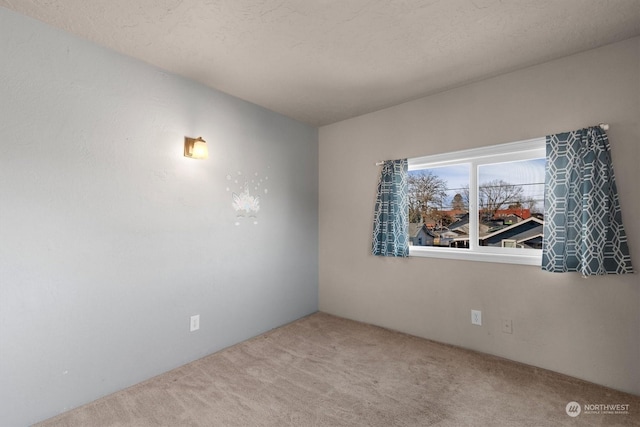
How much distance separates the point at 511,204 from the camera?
261cm

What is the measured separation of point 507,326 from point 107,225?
10.6 ft

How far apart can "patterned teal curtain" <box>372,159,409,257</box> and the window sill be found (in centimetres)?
17

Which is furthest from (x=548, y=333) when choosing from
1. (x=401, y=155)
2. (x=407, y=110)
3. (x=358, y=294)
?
(x=407, y=110)

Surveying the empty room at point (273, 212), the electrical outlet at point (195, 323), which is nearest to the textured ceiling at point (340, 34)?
the empty room at point (273, 212)

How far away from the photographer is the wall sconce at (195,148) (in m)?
2.45

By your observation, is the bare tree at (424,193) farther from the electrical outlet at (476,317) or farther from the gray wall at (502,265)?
the electrical outlet at (476,317)

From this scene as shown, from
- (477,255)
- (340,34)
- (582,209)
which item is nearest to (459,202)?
(477,255)

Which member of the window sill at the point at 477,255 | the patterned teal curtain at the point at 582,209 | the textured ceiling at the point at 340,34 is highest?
the textured ceiling at the point at 340,34

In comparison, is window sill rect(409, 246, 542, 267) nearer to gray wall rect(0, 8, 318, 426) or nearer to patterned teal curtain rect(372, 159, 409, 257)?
patterned teal curtain rect(372, 159, 409, 257)

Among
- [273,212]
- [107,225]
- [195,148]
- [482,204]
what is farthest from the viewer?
[273,212]

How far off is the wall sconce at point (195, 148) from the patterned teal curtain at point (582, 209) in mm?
2777

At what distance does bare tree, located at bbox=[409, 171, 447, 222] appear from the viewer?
120 inches

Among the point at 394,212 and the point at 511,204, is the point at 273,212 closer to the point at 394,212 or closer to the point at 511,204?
the point at 394,212

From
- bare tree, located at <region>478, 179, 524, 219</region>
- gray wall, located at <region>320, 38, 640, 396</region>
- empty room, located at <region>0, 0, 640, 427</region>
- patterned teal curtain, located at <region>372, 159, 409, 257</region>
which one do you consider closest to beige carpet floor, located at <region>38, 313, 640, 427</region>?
empty room, located at <region>0, 0, 640, 427</region>
